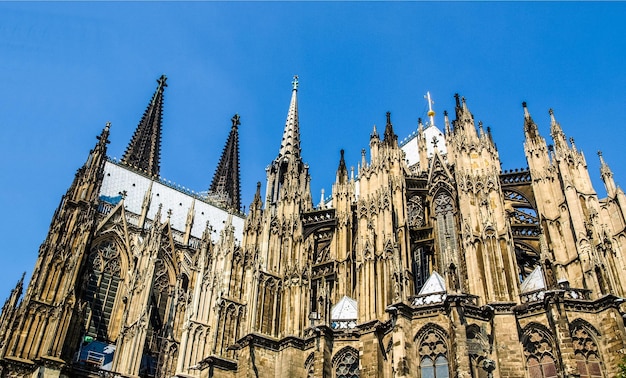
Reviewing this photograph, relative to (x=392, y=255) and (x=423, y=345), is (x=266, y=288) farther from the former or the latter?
(x=423, y=345)

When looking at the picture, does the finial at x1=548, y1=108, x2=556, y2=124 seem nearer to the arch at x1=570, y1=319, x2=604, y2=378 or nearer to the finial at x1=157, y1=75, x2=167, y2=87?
the arch at x1=570, y1=319, x2=604, y2=378

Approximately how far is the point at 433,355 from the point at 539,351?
3515 millimetres

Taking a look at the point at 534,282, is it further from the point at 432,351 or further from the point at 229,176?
the point at 229,176

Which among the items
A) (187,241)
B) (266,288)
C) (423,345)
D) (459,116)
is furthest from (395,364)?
(187,241)

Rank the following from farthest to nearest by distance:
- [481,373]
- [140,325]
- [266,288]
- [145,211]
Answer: [145,211] → [140,325] → [266,288] → [481,373]

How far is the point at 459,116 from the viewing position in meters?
28.3

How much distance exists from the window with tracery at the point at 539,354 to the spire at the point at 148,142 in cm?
4067

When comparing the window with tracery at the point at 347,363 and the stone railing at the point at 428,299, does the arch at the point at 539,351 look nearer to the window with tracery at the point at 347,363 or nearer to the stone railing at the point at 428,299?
the stone railing at the point at 428,299

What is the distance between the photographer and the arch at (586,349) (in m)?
19.0

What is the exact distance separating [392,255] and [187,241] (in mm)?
23545

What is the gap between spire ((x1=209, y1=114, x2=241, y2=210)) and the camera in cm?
6184

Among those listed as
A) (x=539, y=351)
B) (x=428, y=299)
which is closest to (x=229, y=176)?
(x=428, y=299)

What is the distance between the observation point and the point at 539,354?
19.6 m

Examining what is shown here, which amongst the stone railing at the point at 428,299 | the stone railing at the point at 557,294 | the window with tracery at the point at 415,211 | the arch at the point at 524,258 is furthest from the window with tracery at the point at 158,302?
the stone railing at the point at 557,294
